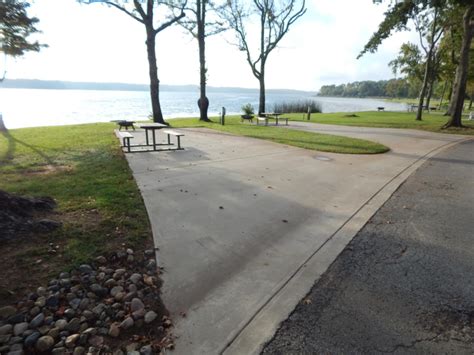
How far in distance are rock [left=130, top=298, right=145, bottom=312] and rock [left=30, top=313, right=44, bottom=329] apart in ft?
2.01

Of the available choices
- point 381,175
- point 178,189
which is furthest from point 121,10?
point 381,175

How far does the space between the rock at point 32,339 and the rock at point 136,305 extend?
62 cm

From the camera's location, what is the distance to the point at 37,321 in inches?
85.0

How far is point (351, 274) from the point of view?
291 cm

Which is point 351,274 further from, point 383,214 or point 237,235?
point 383,214

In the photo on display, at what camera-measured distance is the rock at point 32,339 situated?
A: 6.52ft

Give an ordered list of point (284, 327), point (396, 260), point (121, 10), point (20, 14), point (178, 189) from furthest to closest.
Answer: point (121, 10) → point (20, 14) → point (178, 189) → point (396, 260) → point (284, 327)

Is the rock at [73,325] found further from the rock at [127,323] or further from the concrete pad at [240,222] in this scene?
the concrete pad at [240,222]

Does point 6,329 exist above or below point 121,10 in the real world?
below

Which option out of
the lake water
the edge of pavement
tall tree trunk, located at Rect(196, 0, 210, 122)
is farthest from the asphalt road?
the lake water

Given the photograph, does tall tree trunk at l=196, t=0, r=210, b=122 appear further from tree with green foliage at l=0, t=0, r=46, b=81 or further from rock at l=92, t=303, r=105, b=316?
rock at l=92, t=303, r=105, b=316

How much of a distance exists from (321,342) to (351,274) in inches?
39.7

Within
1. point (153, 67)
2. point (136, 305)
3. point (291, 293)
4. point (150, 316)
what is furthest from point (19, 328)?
point (153, 67)

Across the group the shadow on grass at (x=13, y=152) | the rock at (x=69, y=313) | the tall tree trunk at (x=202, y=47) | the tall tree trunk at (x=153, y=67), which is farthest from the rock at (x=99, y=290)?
the tall tree trunk at (x=202, y=47)
